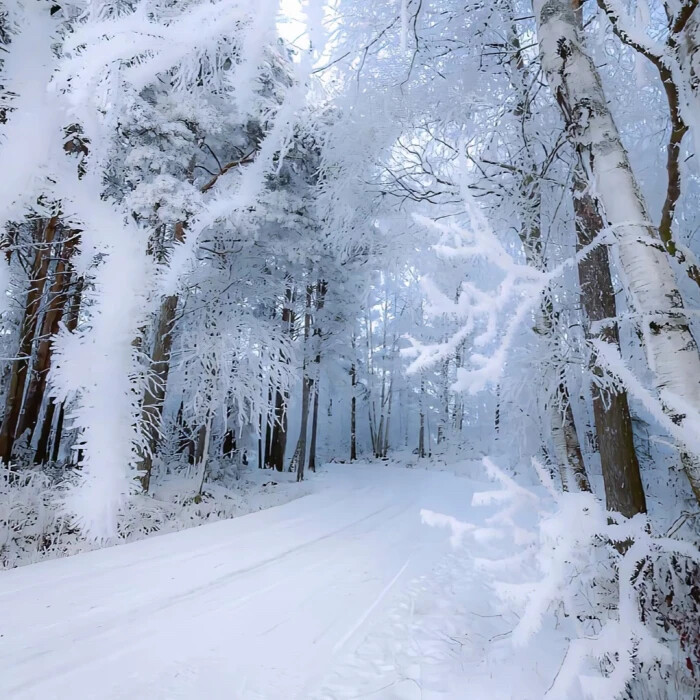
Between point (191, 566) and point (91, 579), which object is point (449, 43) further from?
point (91, 579)

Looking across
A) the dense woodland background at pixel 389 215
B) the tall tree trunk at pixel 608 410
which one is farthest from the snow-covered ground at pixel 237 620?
the tall tree trunk at pixel 608 410

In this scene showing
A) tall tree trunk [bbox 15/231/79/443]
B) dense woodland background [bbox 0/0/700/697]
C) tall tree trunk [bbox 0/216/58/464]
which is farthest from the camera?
tall tree trunk [bbox 15/231/79/443]

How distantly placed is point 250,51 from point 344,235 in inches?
116

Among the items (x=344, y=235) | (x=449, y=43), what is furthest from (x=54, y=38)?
(x=449, y=43)

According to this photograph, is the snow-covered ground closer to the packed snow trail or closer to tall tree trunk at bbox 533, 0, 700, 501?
the packed snow trail

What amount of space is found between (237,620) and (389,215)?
14.0 ft

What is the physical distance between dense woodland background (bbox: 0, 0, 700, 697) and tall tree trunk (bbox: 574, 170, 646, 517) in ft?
0.06

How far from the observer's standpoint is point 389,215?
5.09 metres

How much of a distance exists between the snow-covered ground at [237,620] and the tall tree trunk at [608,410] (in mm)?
1374

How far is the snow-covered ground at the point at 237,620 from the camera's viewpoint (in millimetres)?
2381

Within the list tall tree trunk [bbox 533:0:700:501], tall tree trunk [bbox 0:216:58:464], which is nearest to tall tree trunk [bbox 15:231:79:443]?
tall tree trunk [bbox 0:216:58:464]

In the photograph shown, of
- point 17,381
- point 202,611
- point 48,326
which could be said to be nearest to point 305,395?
point 48,326

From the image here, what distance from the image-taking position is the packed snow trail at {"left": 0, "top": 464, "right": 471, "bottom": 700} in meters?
2.38

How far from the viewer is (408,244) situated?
4941 mm
